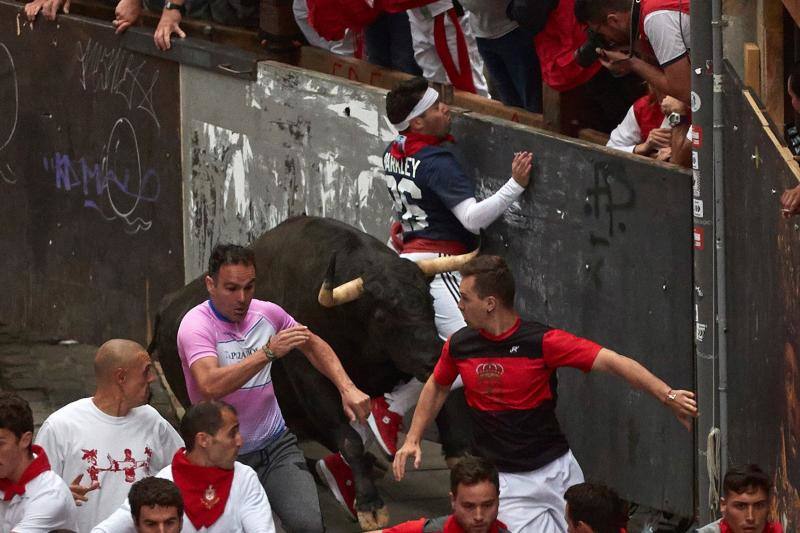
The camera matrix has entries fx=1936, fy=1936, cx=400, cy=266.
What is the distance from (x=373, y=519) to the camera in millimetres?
10414

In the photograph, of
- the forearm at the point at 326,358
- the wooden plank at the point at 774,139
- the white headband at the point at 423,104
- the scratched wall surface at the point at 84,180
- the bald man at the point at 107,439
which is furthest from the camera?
the scratched wall surface at the point at 84,180

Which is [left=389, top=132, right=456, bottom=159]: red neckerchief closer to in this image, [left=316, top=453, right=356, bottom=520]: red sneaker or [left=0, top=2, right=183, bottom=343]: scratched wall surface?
[left=316, top=453, right=356, bottom=520]: red sneaker

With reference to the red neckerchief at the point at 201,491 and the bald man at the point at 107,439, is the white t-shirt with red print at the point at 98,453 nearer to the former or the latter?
the bald man at the point at 107,439

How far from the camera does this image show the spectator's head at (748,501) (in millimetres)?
7492

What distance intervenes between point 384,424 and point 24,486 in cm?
318

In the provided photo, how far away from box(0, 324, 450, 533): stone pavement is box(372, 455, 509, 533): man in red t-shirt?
3268mm

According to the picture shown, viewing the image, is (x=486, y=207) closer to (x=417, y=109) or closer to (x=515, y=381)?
(x=417, y=109)

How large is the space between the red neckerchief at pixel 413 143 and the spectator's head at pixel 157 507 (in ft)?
12.3

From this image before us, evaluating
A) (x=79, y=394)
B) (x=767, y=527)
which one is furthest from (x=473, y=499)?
(x=79, y=394)

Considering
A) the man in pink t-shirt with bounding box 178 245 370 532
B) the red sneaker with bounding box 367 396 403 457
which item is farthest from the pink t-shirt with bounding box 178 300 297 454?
the red sneaker with bounding box 367 396 403 457

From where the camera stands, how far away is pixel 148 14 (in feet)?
50.6

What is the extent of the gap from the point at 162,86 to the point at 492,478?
305 inches


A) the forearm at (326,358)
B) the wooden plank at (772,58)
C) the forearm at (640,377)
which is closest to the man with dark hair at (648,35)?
the wooden plank at (772,58)

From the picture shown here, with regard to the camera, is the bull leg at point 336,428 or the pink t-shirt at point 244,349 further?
the bull leg at point 336,428
